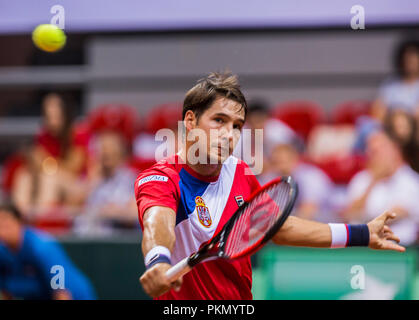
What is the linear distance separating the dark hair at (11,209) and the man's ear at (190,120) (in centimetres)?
279

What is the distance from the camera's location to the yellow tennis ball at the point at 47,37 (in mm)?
6266

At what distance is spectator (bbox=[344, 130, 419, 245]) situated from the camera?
4.59 metres

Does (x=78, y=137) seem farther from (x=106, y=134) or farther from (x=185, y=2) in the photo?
(x=185, y=2)

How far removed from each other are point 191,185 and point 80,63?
18.0 feet

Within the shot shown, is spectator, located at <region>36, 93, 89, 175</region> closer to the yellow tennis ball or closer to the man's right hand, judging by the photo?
the yellow tennis ball

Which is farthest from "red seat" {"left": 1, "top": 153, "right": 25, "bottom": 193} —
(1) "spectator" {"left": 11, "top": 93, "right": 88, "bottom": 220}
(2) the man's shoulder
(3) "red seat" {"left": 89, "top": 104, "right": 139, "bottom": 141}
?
(2) the man's shoulder

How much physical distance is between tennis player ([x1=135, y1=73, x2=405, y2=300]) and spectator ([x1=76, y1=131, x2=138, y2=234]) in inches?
98.9

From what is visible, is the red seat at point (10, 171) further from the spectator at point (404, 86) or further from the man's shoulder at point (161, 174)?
the man's shoulder at point (161, 174)

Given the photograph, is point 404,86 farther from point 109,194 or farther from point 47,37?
point 47,37

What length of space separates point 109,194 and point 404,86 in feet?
9.18

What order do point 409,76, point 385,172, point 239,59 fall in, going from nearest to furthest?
point 385,172 → point 409,76 → point 239,59

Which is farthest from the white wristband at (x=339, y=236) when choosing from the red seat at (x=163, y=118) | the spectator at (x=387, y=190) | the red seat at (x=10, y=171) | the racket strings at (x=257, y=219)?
the red seat at (x=10, y=171)

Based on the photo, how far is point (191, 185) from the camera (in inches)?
94.7

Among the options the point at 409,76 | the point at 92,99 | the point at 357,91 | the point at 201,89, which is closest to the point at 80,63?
the point at 92,99
